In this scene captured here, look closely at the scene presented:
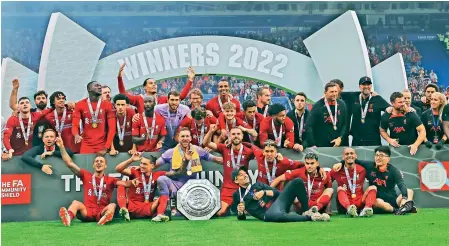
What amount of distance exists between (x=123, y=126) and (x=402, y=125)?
2538 millimetres

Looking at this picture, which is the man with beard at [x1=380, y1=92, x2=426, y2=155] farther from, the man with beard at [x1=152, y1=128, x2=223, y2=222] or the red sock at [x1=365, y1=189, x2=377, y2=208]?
the man with beard at [x1=152, y1=128, x2=223, y2=222]

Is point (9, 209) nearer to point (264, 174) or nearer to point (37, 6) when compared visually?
point (37, 6)

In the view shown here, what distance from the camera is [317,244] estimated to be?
4.62 metres

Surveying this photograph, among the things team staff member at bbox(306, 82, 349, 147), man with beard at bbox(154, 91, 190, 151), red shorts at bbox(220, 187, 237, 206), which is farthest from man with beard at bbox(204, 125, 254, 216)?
team staff member at bbox(306, 82, 349, 147)

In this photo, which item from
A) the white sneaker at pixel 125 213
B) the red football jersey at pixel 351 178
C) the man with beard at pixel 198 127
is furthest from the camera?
the man with beard at pixel 198 127

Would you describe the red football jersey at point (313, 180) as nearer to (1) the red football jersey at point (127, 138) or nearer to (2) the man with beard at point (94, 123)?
(1) the red football jersey at point (127, 138)

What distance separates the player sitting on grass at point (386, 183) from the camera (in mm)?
5598

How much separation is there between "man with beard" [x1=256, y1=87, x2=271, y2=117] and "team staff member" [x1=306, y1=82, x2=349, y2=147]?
1.44 feet

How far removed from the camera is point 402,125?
5910 mm

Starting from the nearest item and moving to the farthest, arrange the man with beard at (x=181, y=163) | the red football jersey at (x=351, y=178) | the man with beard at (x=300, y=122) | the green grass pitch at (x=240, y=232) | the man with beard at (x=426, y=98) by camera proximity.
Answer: the green grass pitch at (x=240, y=232) < the man with beard at (x=181, y=163) < the red football jersey at (x=351, y=178) < the man with beard at (x=300, y=122) < the man with beard at (x=426, y=98)

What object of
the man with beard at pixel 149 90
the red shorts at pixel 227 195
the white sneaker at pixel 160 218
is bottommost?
the white sneaker at pixel 160 218

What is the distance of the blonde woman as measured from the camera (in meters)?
5.99

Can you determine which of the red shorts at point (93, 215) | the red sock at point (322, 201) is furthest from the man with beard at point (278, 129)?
the red shorts at point (93, 215)

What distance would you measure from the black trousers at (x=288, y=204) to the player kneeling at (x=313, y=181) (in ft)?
0.37
